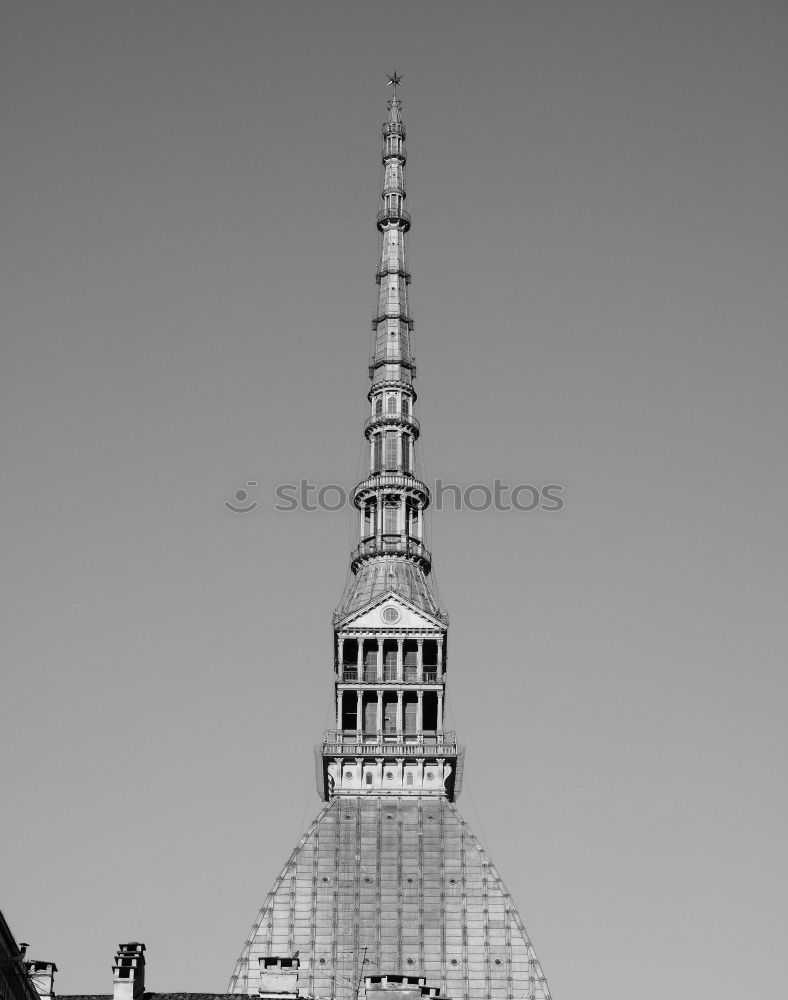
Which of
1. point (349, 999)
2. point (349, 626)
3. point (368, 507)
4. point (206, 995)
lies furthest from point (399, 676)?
point (206, 995)

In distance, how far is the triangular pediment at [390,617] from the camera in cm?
17238

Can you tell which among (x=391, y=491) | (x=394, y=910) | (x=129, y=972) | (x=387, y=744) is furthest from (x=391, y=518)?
(x=129, y=972)

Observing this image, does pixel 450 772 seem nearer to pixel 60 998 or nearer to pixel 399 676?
pixel 399 676

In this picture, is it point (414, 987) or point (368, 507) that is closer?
point (414, 987)

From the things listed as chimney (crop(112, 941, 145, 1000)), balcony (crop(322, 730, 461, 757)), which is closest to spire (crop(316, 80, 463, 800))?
balcony (crop(322, 730, 461, 757))

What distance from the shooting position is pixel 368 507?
18400 centimetres

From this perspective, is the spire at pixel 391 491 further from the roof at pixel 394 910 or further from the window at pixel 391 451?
the roof at pixel 394 910

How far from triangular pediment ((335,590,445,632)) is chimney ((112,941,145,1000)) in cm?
6105

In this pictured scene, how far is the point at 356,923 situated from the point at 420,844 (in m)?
8.79

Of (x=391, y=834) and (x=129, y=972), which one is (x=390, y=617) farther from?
(x=129, y=972)

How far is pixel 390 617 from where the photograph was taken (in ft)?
567

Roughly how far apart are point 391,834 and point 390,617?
1810 cm

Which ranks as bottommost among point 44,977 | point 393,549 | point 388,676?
point 44,977

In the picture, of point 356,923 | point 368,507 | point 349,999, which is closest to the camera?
point 349,999
